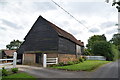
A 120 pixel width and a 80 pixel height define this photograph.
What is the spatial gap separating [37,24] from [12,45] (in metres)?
70.9

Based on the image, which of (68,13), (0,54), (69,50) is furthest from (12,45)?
(68,13)

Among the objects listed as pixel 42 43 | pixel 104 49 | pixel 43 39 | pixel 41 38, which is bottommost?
pixel 104 49

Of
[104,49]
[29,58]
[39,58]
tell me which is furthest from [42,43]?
[104,49]

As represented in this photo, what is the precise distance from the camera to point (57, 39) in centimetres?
2211

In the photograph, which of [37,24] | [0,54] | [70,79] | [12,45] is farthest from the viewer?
[12,45]

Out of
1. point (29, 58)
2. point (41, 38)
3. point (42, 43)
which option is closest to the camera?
point (42, 43)

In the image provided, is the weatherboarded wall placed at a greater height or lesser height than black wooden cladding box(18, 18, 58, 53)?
lesser

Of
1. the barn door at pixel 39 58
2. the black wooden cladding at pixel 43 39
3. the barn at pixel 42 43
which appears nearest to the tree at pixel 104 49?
the black wooden cladding at pixel 43 39

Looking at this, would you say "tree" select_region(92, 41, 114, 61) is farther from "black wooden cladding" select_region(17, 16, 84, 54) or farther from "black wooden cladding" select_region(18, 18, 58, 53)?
"black wooden cladding" select_region(18, 18, 58, 53)

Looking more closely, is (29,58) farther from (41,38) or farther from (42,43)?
(41,38)

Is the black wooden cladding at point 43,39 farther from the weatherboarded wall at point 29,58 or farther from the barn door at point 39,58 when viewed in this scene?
the weatherboarded wall at point 29,58

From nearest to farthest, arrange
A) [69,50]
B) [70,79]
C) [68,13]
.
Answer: [70,79] < [68,13] < [69,50]

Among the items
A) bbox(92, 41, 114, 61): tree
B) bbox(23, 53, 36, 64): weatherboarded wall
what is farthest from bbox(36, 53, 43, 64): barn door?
bbox(92, 41, 114, 61): tree

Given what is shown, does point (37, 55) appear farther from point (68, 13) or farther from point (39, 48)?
point (68, 13)
